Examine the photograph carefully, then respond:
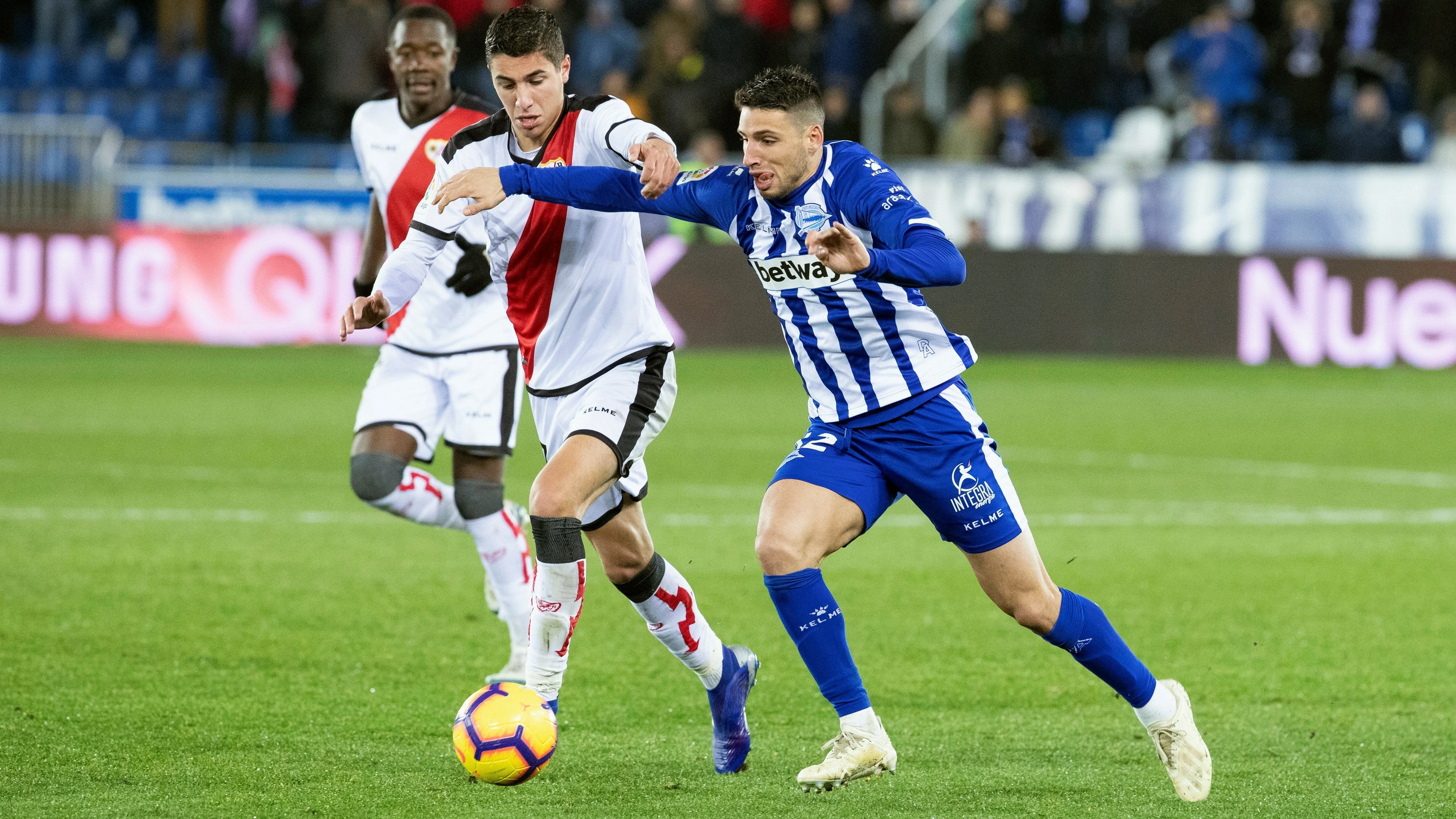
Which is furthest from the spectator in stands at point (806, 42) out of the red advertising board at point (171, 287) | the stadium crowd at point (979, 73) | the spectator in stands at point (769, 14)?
the red advertising board at point (171, 287)

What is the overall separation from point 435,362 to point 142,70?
16953mm

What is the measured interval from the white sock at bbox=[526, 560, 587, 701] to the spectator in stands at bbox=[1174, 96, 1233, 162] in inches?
576

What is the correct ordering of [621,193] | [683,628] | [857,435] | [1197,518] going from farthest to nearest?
[1197,518], [683,628], [621,193], [857,435]

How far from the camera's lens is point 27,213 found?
17.9m

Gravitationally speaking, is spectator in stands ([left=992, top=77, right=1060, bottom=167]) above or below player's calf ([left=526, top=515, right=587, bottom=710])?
above

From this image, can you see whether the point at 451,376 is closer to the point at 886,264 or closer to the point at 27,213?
the point at 886,264

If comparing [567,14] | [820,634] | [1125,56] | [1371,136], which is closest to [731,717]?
[820,634]

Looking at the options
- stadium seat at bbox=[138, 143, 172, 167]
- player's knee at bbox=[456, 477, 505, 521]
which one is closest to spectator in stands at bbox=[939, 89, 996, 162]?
stadium seat at bbox=[138, 143, 172, 167]

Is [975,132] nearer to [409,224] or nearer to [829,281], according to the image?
[409,224]

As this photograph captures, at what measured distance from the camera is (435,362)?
6.30 meters

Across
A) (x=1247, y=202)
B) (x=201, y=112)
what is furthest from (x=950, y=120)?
(x=201, y=112)

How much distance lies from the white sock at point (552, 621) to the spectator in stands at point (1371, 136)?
1547cm

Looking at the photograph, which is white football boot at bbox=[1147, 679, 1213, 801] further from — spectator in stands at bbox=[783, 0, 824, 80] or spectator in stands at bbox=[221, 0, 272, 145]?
spectator in stands at bbox=[221, 0, 272, 145]

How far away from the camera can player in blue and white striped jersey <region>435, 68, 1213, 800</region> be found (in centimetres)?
448
